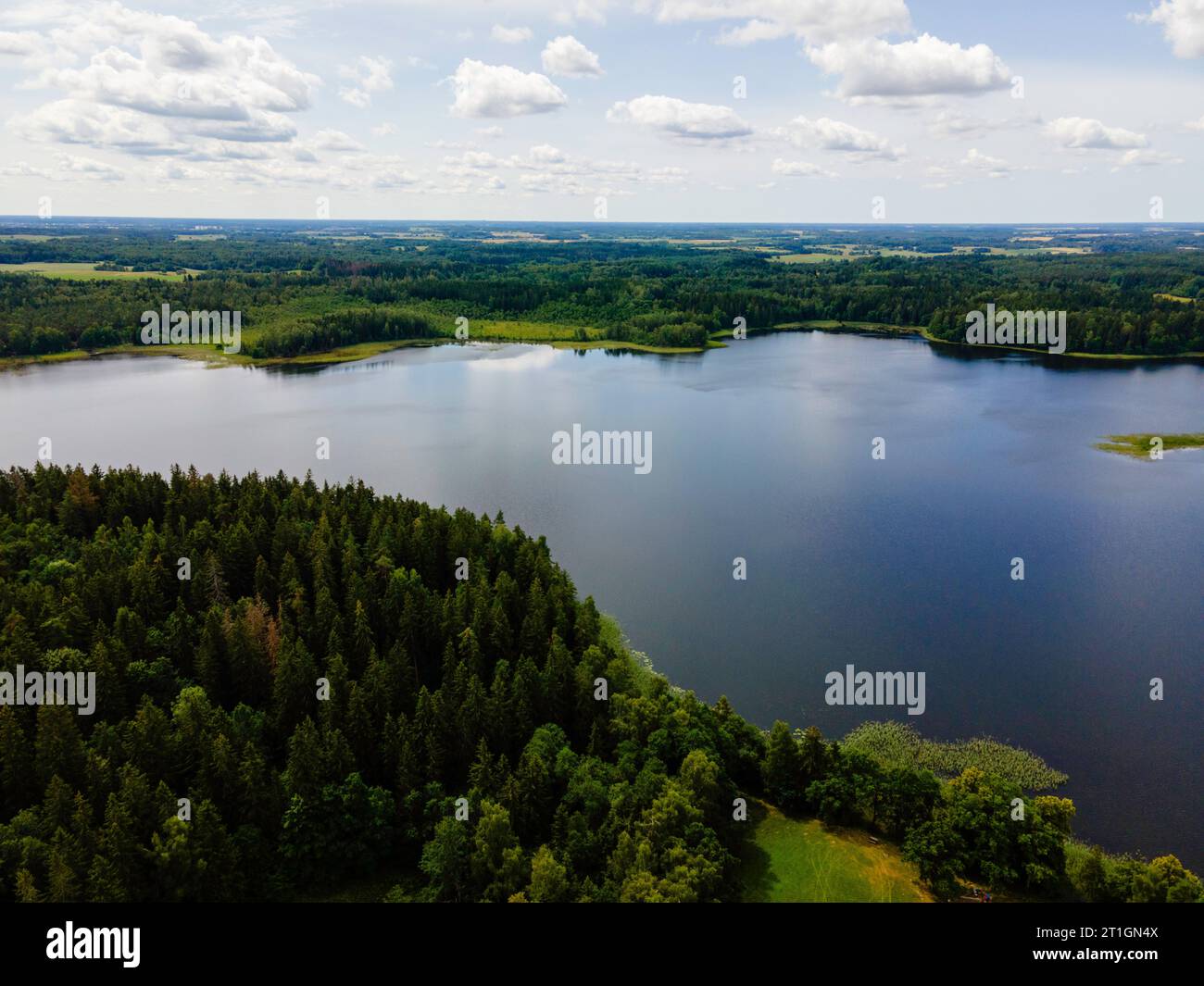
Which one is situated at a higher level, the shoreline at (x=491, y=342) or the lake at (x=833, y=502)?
the shoreline at (x=491, y=342)

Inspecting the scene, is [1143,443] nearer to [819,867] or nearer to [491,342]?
[819,867]

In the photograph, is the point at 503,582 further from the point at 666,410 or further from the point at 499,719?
the point at 666,410

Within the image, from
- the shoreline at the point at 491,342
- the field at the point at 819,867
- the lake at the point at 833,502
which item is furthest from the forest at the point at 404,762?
the shoreline at the point at 491,342

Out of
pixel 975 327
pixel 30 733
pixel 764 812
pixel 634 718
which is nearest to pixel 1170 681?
pixel 764 812

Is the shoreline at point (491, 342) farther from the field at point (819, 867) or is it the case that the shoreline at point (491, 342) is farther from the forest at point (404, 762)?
the field at point (819, 867)

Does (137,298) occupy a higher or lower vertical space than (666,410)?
higher

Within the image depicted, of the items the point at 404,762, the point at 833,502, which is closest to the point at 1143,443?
the point at 833,502
